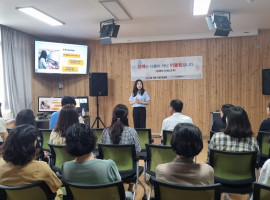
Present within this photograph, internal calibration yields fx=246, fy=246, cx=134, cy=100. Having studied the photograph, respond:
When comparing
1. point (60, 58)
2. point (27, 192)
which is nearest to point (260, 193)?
point (27, 192)

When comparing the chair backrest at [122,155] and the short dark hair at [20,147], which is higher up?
the short dark hair at [20,147]

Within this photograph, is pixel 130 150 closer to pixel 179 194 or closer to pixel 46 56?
pixel 179 194

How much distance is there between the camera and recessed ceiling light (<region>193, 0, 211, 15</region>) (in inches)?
165

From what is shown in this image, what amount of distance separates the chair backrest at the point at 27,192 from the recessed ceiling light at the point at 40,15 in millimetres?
3657

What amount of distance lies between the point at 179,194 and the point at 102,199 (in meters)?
0.51

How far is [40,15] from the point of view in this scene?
4875 millimetres

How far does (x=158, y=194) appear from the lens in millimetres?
1592

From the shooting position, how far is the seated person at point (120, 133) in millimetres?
2916

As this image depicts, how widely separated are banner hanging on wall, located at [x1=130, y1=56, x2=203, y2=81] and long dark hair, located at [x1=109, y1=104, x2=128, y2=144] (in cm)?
417

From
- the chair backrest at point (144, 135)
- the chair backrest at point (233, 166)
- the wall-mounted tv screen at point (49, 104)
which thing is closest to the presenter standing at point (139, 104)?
the wall-mounted tv screen at point (49, 104)

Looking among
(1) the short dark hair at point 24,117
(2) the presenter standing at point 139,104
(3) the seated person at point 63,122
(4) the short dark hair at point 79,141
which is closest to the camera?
(4) the short dark hair at point 79,141

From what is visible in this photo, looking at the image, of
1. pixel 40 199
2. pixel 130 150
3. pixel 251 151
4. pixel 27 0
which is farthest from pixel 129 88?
pixel 40 199

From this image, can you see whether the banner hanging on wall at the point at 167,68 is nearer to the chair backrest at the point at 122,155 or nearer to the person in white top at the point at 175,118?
the person in white top at the point at 175,118

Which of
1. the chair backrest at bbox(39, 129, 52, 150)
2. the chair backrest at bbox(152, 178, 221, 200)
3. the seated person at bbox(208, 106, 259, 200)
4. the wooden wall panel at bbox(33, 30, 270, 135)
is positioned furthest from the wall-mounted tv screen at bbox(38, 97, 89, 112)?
the chair backrest at bbox(152, 178, 221, 200)
